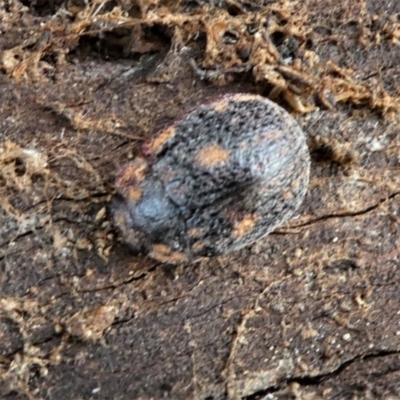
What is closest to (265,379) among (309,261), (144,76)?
(309,261)

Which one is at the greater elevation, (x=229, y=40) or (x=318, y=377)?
(x=229, y=40)

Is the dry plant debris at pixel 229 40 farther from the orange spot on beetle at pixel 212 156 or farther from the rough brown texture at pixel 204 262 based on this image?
the orange spot on beetle at pixel 212 156

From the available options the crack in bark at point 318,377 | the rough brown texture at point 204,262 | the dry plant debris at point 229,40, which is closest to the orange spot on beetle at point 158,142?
the rough brown texture at point 204,262

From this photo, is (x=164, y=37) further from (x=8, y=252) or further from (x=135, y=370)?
(x=135, y=370)

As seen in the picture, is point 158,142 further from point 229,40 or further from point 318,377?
point 318,377

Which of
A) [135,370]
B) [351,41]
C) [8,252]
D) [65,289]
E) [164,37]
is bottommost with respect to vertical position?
[135,370]

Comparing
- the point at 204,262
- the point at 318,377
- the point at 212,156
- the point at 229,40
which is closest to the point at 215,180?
the point at 212,156

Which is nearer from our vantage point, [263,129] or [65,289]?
[263,129]
